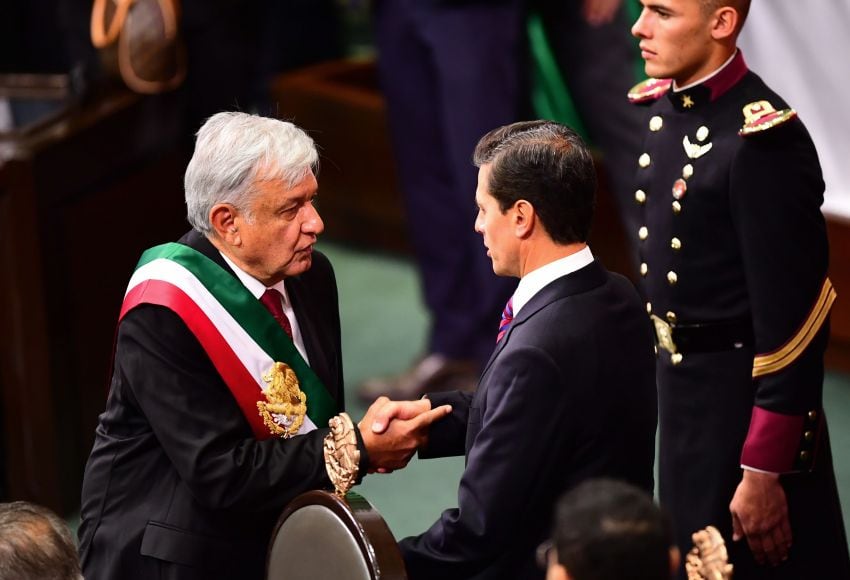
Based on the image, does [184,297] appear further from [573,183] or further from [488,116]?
[488,116]

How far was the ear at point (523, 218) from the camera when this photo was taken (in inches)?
92.0

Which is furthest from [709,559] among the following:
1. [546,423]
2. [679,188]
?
[679,188]

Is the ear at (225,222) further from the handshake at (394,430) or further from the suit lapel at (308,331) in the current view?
the handshake at (394,430)

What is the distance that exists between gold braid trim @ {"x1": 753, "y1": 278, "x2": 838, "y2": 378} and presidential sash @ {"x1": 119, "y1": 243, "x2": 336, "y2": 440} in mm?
747

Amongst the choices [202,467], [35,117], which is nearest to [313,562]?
[202,467]

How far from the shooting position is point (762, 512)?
2705 millimetres

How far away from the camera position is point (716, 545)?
2201 mm

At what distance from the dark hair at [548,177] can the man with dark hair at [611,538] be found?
59 cm

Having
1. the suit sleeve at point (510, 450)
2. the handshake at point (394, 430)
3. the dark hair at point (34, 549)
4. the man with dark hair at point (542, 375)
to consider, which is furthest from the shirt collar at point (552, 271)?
the dark hair at point (34, 549)

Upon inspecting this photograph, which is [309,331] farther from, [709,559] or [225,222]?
[709,559]

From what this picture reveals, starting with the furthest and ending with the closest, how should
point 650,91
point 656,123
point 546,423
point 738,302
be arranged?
point 650,91
point 656,123
point 738,302
point 546,423

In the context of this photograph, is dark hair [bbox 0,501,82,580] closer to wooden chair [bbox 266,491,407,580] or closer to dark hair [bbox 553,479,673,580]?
wooden chair [bbox 266,491,407,580]

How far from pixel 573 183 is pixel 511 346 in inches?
9.9

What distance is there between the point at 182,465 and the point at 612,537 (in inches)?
37.2
